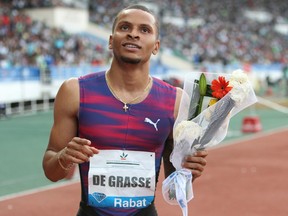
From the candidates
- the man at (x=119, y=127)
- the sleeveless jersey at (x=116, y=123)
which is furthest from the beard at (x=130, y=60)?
the sleeveless jersey at (x=116, y=123)

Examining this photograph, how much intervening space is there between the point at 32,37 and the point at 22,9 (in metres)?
6.74

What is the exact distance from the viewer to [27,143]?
13211mm

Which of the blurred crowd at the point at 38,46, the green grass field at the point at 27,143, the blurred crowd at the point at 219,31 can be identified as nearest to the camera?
the green grass field at the point at 27,143

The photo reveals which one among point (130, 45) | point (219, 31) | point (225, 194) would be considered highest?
point (130, 45)

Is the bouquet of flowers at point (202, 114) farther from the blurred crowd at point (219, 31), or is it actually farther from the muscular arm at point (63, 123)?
the blurred crowd at point (219, 31)

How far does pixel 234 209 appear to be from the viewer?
7637mm

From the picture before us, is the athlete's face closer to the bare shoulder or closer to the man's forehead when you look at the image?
the man's forehead

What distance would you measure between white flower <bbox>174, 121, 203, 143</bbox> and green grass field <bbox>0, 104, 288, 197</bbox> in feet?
19.9

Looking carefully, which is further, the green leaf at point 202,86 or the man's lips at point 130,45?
the man's lips at point 130,45

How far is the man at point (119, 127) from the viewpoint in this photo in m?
2.99

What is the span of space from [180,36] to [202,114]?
33912 millimetres

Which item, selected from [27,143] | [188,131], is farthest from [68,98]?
[27,143]

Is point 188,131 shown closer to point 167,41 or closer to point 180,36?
point 167,41

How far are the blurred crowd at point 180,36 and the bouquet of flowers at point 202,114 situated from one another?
17527 mm
